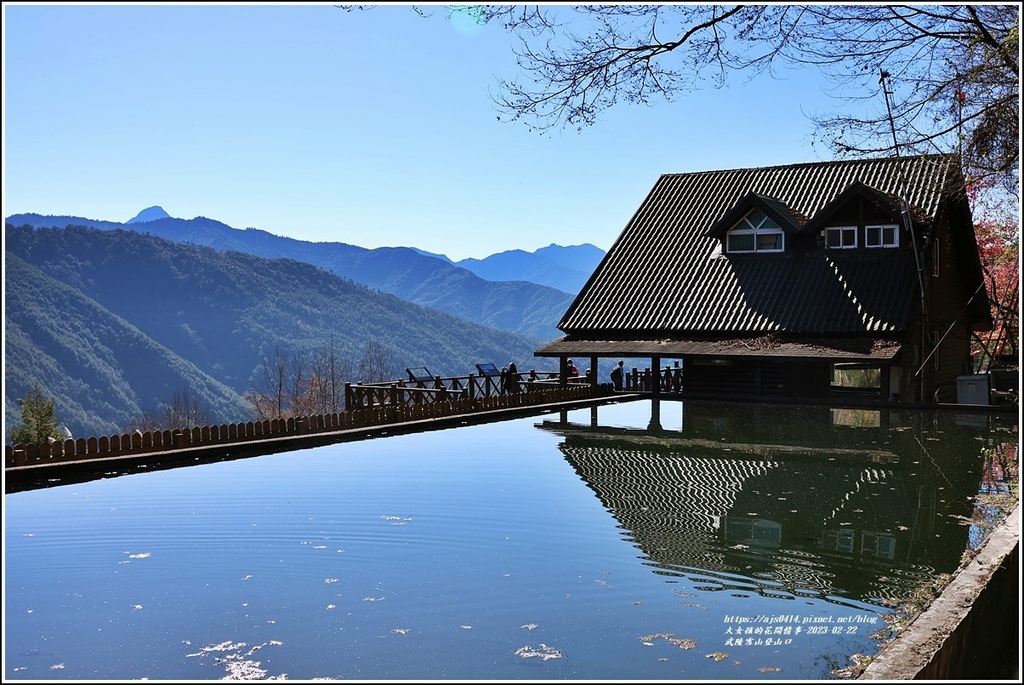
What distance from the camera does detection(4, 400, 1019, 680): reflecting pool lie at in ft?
22.4

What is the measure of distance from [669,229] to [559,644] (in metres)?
28.0

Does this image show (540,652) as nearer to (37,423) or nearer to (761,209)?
(761,209)

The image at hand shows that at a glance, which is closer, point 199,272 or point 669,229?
point 669,229

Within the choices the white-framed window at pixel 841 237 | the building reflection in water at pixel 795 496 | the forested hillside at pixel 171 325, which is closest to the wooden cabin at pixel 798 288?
the white-framed window at pixel 841 237

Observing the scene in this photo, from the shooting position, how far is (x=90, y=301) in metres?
132

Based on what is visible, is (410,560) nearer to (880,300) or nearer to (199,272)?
(880,300)

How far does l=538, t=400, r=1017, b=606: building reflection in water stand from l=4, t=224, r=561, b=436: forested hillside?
318 feet

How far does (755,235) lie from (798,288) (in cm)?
304

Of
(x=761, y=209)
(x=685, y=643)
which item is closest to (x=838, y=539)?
(x=685, y=643)

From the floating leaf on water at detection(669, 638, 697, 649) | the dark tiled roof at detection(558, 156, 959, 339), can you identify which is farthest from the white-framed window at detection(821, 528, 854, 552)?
the dark tiled roof at detection(558, 156, 959, 339)

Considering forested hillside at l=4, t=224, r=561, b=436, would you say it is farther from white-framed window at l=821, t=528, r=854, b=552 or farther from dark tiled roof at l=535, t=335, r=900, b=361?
white-framed window at l=821, t=528, r=854, b=552

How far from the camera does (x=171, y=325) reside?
147 metres

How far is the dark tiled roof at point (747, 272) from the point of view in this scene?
2758 centimetres

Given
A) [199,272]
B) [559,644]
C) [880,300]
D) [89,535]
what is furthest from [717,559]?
[199,272]
